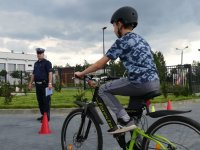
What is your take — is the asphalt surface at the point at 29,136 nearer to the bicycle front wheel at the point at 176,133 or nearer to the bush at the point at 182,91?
the bicycle front wheel at the point at 176,133

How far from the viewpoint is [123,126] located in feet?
14.6

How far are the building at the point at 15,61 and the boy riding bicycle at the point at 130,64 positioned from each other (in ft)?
335

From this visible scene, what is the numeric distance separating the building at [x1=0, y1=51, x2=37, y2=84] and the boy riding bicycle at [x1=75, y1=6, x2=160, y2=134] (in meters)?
102

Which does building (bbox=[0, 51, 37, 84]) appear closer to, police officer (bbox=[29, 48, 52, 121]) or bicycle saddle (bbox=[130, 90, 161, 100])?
police officer (bbox=[29, 48, 52, 121])

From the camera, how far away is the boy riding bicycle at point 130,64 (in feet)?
14.3

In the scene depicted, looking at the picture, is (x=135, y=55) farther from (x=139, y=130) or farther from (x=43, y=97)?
(x=43, y=97)

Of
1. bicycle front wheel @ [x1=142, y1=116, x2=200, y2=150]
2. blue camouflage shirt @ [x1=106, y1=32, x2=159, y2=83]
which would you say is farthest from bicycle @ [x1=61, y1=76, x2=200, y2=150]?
blue camouflage shirt @ [x1=106, y1=32, x2=159, y2=83]

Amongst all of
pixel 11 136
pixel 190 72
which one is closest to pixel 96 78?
pixel 11 136

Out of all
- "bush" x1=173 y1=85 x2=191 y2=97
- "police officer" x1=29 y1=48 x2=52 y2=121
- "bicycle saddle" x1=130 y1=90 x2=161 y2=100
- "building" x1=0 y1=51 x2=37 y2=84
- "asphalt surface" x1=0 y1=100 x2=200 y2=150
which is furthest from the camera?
"building" x1=0 y1=51 x2=37 y2=84

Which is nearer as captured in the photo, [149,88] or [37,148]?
[149,88]

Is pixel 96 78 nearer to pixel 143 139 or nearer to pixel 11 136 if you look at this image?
pixel 143 139

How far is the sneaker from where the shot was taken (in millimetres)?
4332

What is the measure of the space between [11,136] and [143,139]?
4.60 metres

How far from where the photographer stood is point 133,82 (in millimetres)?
4379
